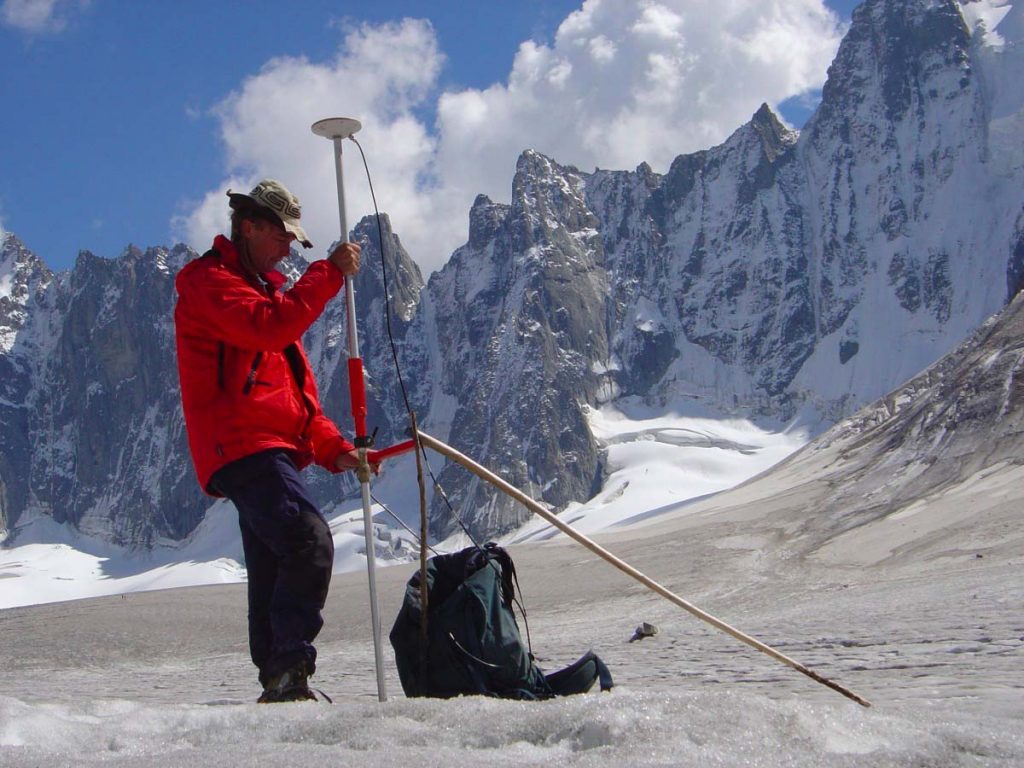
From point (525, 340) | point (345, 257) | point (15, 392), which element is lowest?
point (345, 257)

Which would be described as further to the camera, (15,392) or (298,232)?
(15,392)

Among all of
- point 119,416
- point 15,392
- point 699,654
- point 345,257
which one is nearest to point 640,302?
point 119,416

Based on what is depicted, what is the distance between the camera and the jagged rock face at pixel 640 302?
143375 mm

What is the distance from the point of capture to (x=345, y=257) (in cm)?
480

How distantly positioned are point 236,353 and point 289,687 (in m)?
1.25

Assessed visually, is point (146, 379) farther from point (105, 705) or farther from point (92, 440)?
point (105, 705)

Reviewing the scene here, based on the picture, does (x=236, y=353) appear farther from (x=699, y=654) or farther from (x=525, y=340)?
(x=525, y=340)

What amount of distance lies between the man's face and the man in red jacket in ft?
0.14

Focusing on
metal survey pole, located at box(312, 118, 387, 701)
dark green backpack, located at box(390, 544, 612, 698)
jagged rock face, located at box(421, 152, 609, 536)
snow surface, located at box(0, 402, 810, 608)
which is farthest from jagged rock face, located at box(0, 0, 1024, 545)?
dark green backpack, located at box(390, 544, 612, 698)

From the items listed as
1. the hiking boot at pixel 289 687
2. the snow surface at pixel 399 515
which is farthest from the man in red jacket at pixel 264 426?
the snow surface at pixel 399 515

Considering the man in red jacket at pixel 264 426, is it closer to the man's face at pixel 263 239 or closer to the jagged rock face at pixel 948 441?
the man's face at pixel 263 239

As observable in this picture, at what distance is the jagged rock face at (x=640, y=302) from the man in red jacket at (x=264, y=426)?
415ft

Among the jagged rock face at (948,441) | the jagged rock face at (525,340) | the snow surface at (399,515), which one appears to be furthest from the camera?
the jagged rock face at (525,340)

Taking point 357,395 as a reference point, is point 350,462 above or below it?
below
